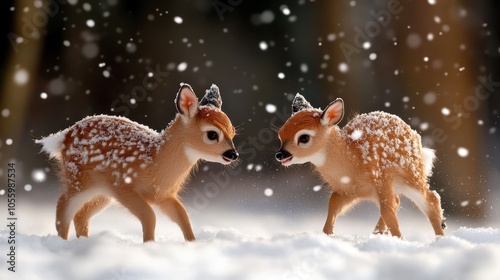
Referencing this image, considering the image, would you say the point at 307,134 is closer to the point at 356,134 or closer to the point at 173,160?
the point at 356,134

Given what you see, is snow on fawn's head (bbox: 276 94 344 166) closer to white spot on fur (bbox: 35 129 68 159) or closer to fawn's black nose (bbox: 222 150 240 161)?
fawn's black nose (bbox: 222 150 240 161)

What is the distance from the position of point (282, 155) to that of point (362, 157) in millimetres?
598

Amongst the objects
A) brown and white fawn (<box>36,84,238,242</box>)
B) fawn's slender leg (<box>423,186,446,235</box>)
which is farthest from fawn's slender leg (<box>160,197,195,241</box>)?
fawn's slender leg (<box>423,186,446,235</box>)

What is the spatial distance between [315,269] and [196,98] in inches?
49.7

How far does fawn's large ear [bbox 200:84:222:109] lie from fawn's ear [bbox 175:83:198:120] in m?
0.15

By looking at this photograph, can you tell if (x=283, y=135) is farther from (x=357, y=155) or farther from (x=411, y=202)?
(x=411, y=202)

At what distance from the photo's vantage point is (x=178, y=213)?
332cm

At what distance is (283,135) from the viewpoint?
3404mm

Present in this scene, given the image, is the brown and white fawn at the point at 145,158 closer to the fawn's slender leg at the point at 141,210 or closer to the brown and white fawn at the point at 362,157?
the fawn's slender leg at the point at 141,210

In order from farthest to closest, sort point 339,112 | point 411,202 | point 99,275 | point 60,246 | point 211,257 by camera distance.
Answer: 1. point 411,202
2. point 339,112
3. point 60,246
4. point 211,257
5. point 99,275

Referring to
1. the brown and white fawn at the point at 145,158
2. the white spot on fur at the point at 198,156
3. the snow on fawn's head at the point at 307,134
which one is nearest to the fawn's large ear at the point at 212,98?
the brown and white fawn at the point at 145,158

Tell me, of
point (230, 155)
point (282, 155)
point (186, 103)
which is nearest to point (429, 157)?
point (282, 155)

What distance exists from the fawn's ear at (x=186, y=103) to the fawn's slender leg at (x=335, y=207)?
42.5 inches

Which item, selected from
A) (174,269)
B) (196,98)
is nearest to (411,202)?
(196,98)
